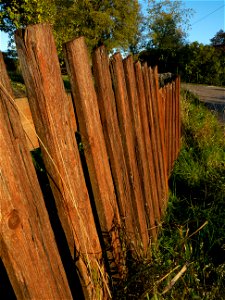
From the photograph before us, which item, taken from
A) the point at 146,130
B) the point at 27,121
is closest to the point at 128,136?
the point at 146,130

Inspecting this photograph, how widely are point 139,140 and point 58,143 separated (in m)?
0.93

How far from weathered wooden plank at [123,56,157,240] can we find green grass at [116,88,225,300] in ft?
0.59

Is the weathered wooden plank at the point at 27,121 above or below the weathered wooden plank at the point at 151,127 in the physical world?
above

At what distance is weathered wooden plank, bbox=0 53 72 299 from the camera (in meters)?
0.70

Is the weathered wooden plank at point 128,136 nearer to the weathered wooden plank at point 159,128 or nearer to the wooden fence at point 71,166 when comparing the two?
the wooden fence at point 71,166

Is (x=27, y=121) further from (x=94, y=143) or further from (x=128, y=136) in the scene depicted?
(x=128, y=136)

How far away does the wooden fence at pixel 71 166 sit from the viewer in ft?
2.44

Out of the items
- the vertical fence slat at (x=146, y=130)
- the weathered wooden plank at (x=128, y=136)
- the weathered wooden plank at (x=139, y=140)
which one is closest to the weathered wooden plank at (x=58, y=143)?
the weathered wooden plank at (x=128, y=136)

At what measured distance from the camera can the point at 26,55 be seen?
0.78m

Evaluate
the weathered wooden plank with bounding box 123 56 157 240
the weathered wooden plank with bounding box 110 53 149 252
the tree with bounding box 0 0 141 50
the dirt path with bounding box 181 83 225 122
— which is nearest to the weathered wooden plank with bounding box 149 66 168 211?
the weathered wooden plank with bounding box 123 56 157 240

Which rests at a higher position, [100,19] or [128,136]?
[100,19]

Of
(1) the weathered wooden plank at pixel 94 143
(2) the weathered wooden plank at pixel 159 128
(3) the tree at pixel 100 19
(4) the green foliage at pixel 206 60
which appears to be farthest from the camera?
(3) the tree at pixel 100 19

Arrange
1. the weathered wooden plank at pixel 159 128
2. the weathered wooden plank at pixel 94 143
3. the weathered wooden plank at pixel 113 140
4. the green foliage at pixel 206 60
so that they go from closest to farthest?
the weathered wooden plank at pixel 94 143 → the weathered wooden plank at pixel 113 140 → the weathered wooden plank at pixel 159 128 → the green foliage at pixel 206 60

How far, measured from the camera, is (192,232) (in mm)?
2137
